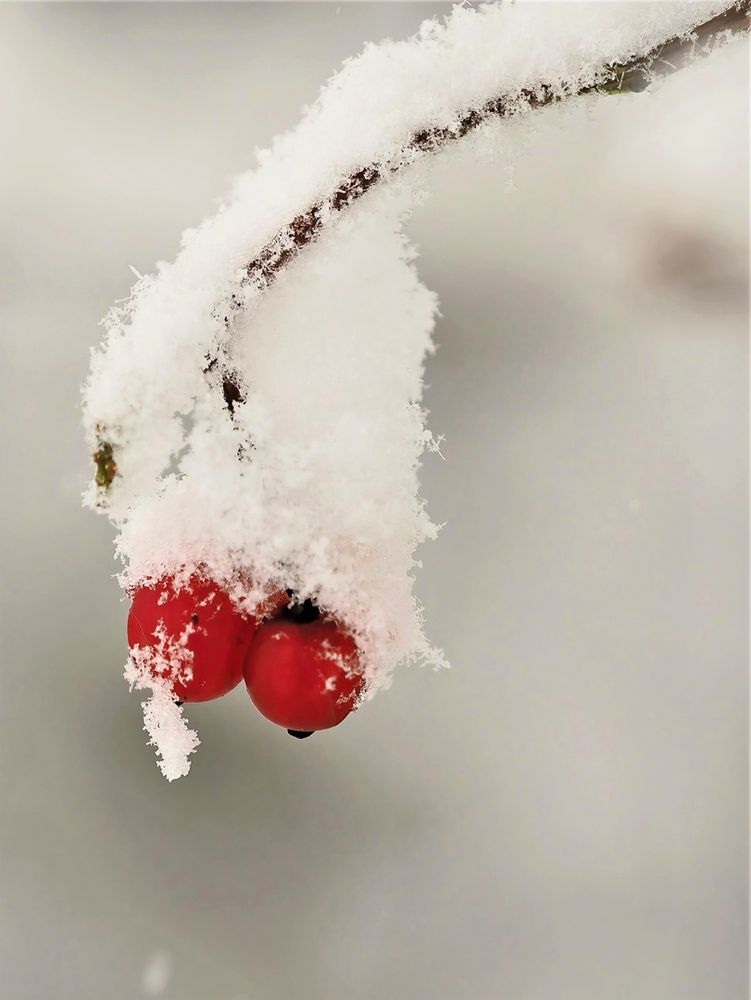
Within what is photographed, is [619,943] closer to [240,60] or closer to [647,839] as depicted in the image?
[647,839]

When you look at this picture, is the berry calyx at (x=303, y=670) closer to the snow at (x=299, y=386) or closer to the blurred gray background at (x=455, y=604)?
the snow at (x=299, y=386)

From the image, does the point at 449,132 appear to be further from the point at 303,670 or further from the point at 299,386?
the point at 303,670

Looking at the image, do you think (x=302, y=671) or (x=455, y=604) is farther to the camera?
(x=455, y=604)

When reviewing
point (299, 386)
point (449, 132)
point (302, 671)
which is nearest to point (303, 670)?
point (302, 671)

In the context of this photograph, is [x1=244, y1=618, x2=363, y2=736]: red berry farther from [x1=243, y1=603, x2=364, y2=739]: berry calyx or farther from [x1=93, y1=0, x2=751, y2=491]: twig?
[x1=93, y1=0, x2=751, y2=491]: twig

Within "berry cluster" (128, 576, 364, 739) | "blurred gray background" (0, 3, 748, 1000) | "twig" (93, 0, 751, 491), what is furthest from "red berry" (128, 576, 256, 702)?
"blurred gray background" (0, 3, 748, 1000)
